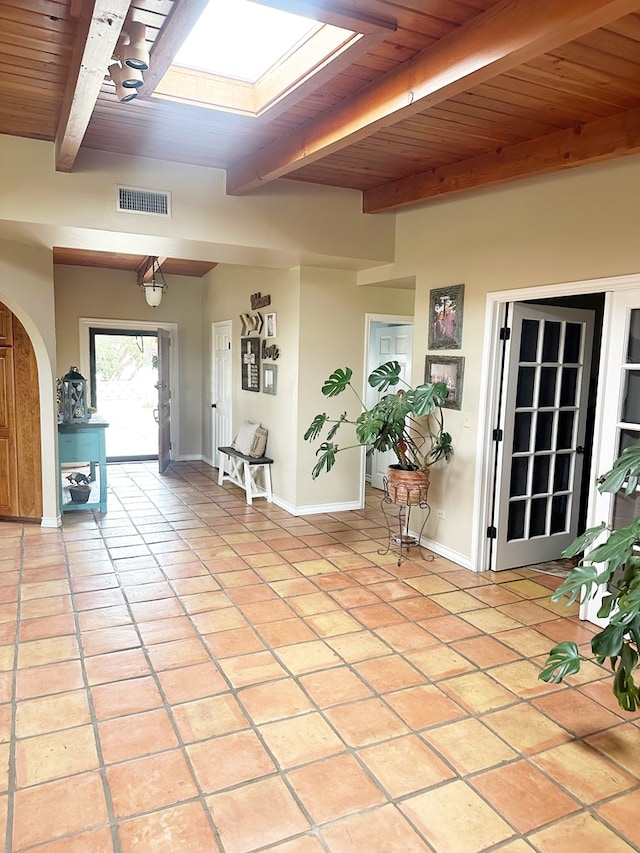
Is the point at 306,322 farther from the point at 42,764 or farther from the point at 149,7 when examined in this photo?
the point at 42,764

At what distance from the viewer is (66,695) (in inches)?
97.9

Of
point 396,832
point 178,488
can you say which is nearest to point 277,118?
point 396,832

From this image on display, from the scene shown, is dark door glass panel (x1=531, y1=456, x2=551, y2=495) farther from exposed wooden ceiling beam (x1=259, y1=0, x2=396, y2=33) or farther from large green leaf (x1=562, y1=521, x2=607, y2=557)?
exposed wooden ceiling beam (x1=259, y1=0, x2=396, y2=33)

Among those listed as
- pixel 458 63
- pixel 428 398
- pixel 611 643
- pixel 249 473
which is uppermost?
pixel 458 63

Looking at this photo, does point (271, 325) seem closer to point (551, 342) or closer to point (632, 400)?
point (551, 342)

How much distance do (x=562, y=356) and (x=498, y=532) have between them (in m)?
1.36

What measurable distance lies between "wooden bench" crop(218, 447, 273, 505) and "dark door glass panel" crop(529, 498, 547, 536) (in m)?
2.64

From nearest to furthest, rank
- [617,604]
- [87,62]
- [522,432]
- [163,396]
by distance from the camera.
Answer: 1. [617,604]
2. [87,62]
3. [522,432]
4. [163,396]

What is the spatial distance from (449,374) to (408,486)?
2.96 feet

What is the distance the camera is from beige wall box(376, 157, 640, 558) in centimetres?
311

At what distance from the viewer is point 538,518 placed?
14.1 feet

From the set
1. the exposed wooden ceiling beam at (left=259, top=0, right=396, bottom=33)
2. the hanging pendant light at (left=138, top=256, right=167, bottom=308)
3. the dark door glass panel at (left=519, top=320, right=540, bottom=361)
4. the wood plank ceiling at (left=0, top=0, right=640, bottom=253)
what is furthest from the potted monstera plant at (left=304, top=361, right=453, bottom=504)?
the hanging pendant light at (left=138, top=256, right=167, bottom=308)

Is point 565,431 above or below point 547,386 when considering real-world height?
below

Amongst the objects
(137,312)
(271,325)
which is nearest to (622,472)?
(271,325)
